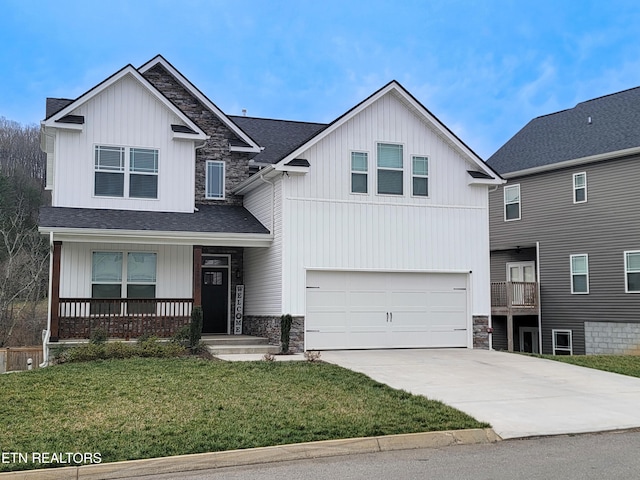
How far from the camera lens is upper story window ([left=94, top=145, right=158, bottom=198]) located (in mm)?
19391

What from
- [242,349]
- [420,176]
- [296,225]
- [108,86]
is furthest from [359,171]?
[108,86]

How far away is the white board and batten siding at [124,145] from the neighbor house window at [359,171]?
186 inches

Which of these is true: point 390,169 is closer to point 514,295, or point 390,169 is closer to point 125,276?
point 125,276

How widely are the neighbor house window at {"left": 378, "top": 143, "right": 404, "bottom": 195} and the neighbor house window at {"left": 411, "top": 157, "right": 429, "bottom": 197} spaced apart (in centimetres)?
40

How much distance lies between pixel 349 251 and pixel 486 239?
429cm

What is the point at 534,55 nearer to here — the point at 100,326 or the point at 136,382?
the point at 100,326

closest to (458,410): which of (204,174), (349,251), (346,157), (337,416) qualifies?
(337,416)

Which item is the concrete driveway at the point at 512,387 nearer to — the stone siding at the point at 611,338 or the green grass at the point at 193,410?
the green grass at the point at 193,410

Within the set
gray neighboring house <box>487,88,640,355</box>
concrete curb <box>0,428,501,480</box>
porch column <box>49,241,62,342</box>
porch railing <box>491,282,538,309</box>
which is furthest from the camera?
porch railing <box>491,282,538,309</box>

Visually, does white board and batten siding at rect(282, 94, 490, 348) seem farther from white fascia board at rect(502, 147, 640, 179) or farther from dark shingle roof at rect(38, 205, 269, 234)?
white fascia board at rect(502, 147, 640, 179)

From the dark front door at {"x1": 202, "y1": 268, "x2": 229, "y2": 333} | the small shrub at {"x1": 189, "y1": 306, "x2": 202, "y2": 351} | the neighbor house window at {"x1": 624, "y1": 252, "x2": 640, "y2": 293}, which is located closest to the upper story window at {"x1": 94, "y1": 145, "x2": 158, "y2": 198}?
the dark front door at {"x1": 202, "y1": 268, "x2": 229, "y2": 333}

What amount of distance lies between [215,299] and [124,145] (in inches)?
209


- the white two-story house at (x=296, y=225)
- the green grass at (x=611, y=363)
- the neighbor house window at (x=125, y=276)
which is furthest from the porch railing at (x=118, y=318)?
the green grass at (x=611, y=363)

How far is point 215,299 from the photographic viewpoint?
2131 centimetres
